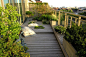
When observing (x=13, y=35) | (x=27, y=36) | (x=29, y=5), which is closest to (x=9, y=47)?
(x=13, y=35)

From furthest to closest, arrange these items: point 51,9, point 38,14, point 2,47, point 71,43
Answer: point 38,14 → point 51,9 → point 71,43 → point 2,47

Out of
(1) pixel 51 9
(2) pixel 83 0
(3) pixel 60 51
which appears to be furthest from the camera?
(2) pixel 83 0

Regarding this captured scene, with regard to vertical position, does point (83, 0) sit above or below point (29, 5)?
above

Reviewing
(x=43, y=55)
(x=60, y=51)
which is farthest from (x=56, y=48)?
(x=43, y=55)

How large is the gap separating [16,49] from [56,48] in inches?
81.6

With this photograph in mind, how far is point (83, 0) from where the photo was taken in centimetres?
3384

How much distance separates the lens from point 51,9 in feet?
32.3

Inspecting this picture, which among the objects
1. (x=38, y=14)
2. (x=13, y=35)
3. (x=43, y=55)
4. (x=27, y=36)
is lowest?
(x=43, y=55)

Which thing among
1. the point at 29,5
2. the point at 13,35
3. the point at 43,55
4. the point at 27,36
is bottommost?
the point at 43,55

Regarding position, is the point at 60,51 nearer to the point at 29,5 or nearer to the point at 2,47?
the point at 2,47

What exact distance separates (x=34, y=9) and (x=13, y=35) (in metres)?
10.0

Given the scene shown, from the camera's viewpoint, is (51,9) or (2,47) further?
(51,9)

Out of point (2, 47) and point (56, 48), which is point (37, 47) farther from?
point (2, 47)

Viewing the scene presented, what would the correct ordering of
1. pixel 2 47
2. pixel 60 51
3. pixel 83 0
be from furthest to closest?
1. pixel 83 0
2. pixel 60 51
3. pixel 2 47
